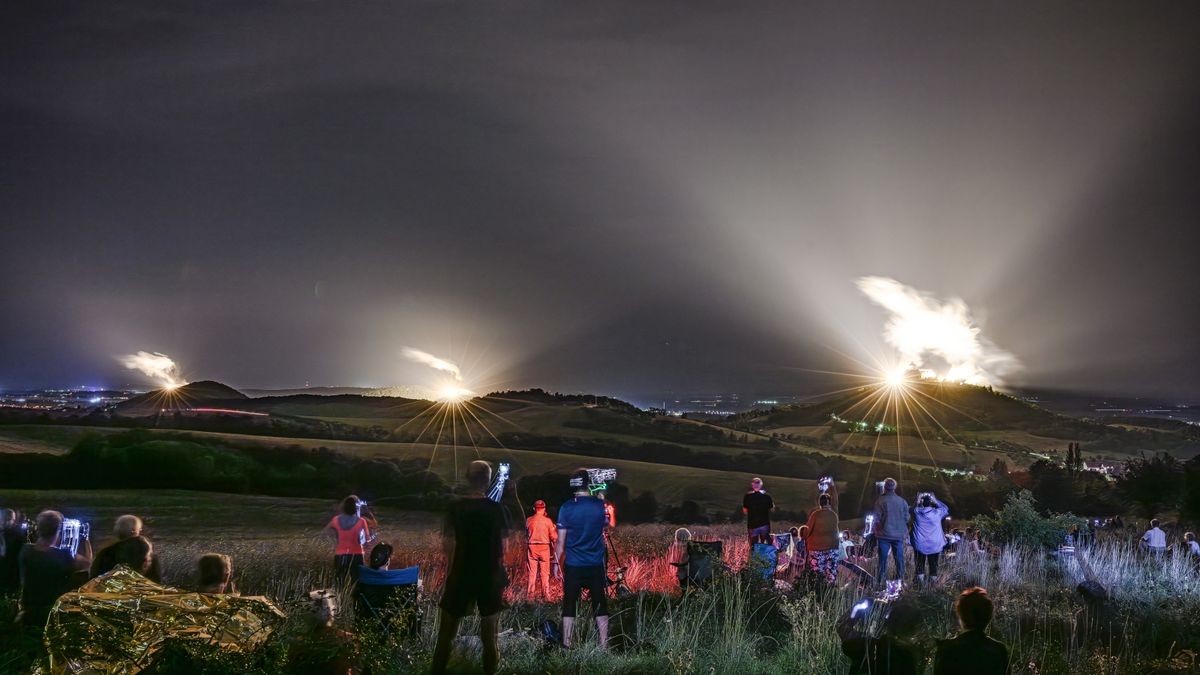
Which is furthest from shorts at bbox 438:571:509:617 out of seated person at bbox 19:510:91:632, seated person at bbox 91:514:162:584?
seated person at bbox 19:510:91:632

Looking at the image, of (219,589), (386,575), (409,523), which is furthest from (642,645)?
(409,523)

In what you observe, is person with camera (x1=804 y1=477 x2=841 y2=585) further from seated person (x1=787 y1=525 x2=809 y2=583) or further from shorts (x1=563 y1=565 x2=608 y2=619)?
shorts (x1=563 y1=565 x2=608 y2=619)

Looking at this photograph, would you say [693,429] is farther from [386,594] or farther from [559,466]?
[386,594]

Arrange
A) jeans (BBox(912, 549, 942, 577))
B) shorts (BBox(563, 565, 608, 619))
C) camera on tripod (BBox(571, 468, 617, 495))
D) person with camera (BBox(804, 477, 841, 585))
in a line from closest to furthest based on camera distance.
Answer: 1. shorts (BBox(563, 565, 608, 619))
2. camera on tripod (BBox(571, 468, 617, 495))
3. person with camera (BBox(804, 477, 841, 585))
4. jeans (BBox(912, 549, 942, 577))

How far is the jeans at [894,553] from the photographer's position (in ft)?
47.3

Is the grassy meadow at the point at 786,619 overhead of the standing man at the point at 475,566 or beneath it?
beneath

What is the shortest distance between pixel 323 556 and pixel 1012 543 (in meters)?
14.6

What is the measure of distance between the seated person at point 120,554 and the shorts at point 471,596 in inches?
101

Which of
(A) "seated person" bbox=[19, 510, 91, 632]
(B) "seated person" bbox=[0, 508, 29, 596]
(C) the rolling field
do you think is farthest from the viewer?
(C) the rolling field

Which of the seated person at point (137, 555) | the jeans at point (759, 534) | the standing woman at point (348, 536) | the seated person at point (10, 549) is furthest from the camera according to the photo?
the jeans at point (759, 534)

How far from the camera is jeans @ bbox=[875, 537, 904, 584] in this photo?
567 inches

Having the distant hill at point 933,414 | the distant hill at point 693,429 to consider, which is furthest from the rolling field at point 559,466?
the distant hill at point 933,414

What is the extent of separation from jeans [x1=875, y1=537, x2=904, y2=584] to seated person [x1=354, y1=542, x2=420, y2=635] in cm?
828

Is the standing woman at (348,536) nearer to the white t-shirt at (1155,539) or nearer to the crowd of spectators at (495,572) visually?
the crowd of spectators at (495,572)
